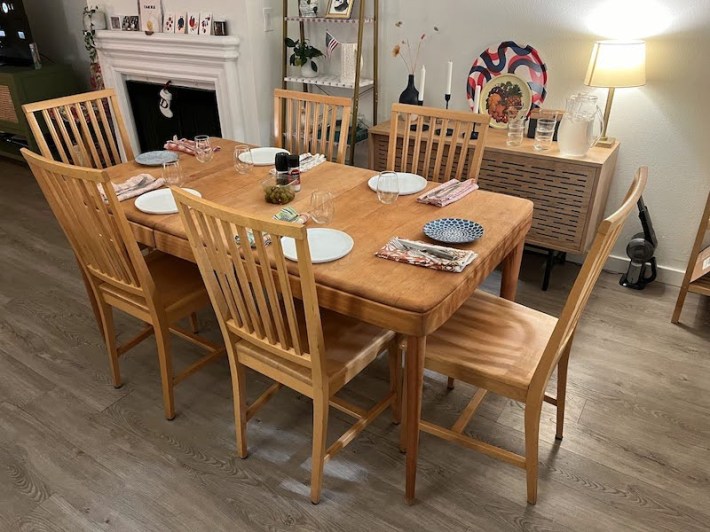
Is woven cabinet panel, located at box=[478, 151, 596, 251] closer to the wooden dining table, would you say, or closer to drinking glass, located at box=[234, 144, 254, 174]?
the wooden dining table

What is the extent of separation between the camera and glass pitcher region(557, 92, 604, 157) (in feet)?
8.09

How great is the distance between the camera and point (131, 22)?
149 inches

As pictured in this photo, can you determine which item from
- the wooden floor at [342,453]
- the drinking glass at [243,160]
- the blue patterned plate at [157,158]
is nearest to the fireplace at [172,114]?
the blue patterned plate at [157,158]

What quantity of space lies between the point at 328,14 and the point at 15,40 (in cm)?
292

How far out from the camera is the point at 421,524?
1653mm

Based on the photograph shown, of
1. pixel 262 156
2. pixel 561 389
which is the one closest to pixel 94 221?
pixel 262 156

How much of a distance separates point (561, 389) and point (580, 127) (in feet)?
4.12

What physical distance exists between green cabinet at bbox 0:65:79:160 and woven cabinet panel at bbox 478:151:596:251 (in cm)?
374

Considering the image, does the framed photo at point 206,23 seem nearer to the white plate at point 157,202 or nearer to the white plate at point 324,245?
the white plate at point 157,202

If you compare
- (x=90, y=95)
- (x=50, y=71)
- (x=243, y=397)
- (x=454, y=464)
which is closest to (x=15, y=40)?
(x=50, y=71)

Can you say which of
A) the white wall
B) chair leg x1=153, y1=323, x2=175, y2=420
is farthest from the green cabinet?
chair leg x1=153, y1=323, x2=175, y2=420

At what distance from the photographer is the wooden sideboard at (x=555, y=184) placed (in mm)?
2541

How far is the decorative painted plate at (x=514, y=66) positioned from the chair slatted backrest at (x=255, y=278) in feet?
6.38

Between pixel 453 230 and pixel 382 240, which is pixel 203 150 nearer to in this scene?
pixel 382 240
